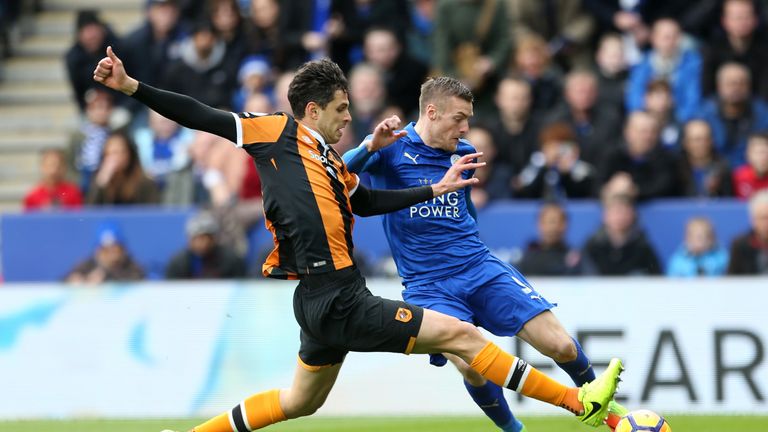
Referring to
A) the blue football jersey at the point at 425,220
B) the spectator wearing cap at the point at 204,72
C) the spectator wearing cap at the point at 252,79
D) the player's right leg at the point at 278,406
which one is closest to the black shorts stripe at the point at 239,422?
the player's right leg at the point at 278,406

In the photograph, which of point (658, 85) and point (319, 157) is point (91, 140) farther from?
point (319, 157)

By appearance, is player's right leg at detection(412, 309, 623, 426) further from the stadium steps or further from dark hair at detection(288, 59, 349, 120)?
the stadium steps

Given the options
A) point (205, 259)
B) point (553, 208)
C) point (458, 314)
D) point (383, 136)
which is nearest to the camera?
point (383, 136)

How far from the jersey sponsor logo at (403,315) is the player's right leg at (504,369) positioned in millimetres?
83

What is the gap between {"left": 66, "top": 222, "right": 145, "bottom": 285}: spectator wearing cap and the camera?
12383 millimetres

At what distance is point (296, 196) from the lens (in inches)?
270

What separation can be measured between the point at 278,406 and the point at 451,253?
1451mm

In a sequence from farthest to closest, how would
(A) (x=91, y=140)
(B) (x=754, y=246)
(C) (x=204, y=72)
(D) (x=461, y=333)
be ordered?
(C) (x=204, y=72) → (A) (x=91, y=140) → (B) (x=754, y=246) → (D) (x=461, y=333)

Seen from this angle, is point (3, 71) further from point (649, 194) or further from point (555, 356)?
point (555, 356)

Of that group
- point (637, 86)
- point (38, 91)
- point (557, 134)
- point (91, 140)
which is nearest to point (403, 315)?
point (557, 134)

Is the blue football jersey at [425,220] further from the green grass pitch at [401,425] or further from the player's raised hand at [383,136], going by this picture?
the green grass pitch at [401,425]

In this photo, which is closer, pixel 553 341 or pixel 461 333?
pixel 461 333

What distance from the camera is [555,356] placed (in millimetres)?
7750

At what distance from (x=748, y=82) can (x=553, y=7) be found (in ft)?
7.54
